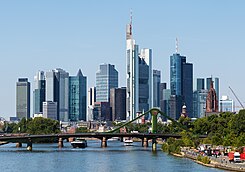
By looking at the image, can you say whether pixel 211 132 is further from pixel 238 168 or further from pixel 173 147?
pixel 238 168

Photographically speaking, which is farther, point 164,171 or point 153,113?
point 153,113

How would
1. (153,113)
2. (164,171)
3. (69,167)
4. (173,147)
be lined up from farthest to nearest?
(153,113) → (173,147) → (69,167) → (164,171)

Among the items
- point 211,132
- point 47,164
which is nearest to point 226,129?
point 211,132

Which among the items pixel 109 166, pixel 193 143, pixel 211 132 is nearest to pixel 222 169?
pixel 109 166

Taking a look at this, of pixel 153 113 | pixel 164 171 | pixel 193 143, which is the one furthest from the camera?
pixel 153 113

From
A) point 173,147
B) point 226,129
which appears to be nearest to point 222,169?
point 173,147

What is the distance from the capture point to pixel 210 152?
3706 inches

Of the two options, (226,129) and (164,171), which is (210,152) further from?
(226,129)

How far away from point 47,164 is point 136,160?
12.4 metres

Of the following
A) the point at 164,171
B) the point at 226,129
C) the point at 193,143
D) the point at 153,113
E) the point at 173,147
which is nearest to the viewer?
the point at 164,171

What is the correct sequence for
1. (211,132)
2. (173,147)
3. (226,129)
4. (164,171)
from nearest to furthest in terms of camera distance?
(164,171) < (173,147) < (226,129) < (211,132)

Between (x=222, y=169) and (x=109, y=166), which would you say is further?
(x=109, y=166)

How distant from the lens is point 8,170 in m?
79.4

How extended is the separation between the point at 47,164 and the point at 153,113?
289 ft
